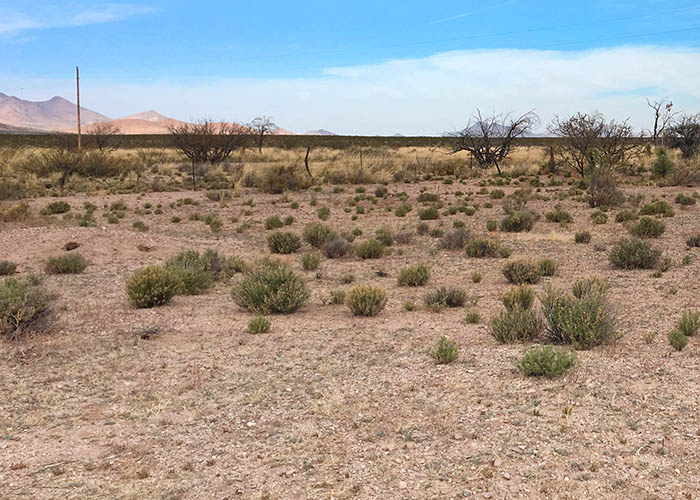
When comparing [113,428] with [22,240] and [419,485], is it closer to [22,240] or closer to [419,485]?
[419,485]

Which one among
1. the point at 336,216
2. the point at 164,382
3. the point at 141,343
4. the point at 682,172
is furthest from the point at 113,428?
the point at 682,172

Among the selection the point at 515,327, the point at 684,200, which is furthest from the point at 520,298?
the point at 684,200

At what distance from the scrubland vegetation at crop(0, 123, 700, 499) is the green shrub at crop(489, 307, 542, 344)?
0.02 meters

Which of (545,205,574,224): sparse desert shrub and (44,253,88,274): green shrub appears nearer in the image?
(44,253,88,274): green shrub

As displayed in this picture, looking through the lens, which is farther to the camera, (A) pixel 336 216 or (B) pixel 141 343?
(A) pixel 336 216

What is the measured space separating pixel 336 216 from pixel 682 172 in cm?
1780

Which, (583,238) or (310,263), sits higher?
(583,238)

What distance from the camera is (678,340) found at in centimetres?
803

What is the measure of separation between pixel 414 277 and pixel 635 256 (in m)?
4.76

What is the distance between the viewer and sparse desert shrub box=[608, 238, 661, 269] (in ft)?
45.5

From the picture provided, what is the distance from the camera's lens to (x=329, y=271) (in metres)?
14.8

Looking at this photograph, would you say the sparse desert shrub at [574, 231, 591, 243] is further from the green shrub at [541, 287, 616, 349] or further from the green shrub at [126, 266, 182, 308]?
the green shrub at [126, 266, 182, 308]

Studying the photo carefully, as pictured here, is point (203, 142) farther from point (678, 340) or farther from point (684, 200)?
point (678, 340)

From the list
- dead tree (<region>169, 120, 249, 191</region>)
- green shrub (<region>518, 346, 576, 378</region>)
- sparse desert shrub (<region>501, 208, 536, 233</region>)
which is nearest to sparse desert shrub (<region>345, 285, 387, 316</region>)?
green shrub (<region>518, 346, 576, 378</region>)
